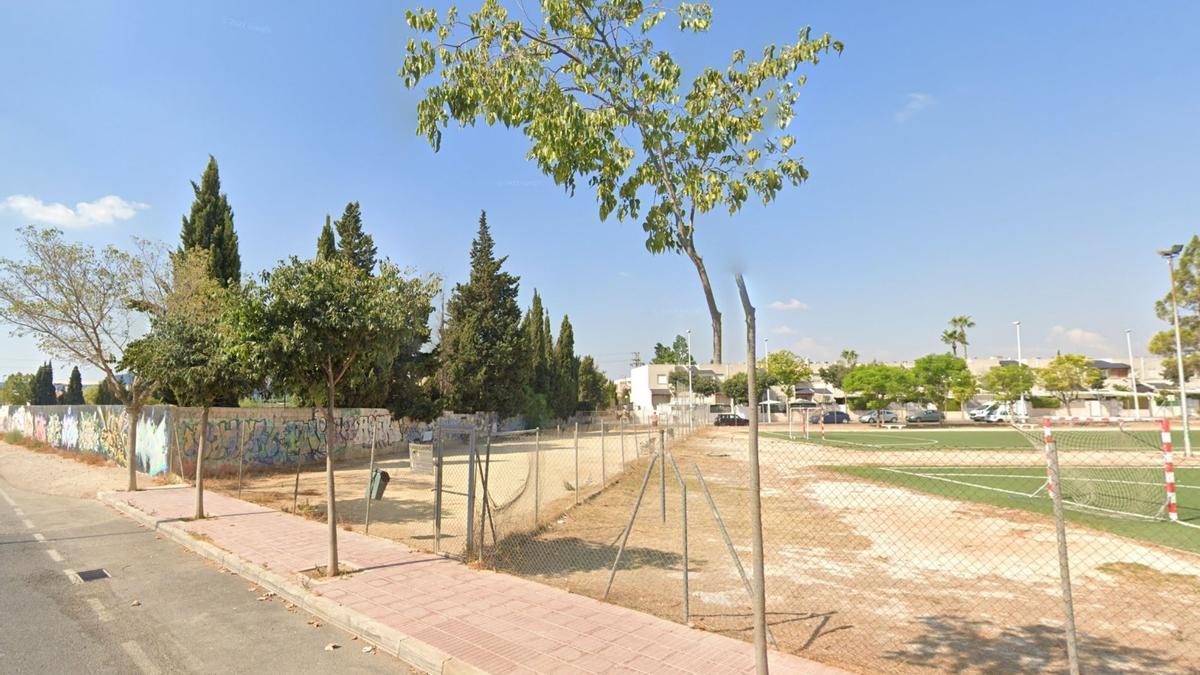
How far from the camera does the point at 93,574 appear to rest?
28.6 ft

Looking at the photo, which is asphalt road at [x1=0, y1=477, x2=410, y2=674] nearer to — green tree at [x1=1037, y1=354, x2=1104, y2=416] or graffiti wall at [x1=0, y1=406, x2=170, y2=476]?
graffiti wall at [x1=0, y1=406, x2=170, y2=476]

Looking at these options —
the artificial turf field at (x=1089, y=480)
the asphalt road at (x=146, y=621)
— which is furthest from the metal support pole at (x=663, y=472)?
the asphalt road at (x=146, y=621)

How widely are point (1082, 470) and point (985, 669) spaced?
10.7 metres

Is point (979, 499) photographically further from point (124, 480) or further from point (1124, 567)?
point (124, 480)

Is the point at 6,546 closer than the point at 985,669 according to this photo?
No

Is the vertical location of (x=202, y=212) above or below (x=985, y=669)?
above

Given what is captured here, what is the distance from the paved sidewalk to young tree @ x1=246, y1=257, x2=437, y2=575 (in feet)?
3.32

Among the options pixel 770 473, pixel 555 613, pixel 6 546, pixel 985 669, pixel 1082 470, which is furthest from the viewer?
pixel 770 473

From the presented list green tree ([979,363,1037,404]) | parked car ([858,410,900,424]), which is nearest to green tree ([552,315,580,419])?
parked car ([858,410,900,424])

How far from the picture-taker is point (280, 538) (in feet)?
35.5

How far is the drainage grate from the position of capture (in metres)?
8.53

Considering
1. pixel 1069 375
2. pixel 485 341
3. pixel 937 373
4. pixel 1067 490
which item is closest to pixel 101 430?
pixel 485 341

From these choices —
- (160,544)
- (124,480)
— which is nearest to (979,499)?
(160,544)

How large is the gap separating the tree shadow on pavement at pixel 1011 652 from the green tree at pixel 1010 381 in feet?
220
